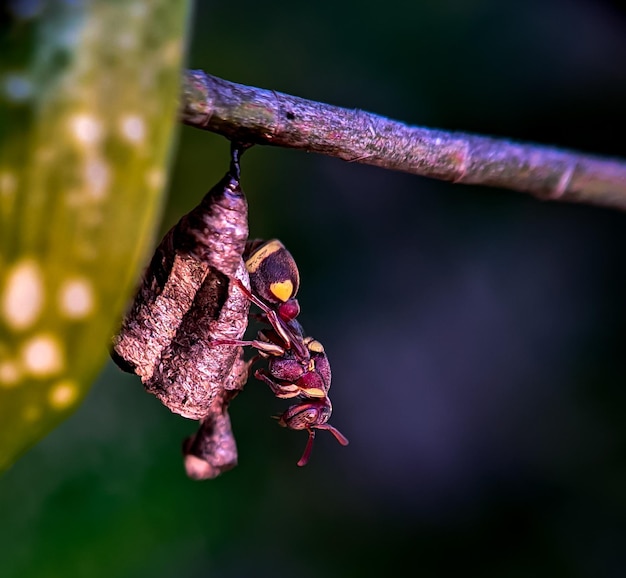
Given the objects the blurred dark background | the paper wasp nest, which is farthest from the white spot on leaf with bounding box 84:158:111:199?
the blurred dark background

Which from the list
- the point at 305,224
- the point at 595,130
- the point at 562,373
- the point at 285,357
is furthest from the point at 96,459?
the point at 595,130

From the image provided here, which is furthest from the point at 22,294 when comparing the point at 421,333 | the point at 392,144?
the point at 421,333

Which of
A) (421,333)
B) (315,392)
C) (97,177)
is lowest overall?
(421,333)

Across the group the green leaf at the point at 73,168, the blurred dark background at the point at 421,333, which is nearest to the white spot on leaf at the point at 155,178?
the green leaf at the point at 73,168

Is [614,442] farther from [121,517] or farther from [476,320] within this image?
[121,517]

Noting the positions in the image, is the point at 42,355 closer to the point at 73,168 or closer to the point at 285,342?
the point at 73,168
